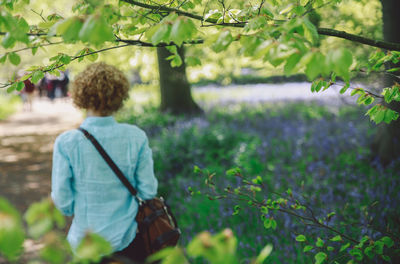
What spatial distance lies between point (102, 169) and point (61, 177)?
25 cm

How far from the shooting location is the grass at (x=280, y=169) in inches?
129

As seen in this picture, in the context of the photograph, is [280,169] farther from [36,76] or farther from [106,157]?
[36,76]

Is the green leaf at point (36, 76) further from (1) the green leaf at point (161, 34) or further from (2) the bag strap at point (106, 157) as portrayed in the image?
(1) the green leaf at point (161, 34)

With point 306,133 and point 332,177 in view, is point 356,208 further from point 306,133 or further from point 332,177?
point 306,133

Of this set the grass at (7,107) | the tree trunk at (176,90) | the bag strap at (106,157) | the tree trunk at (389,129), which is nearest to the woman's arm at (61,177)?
the bag strap at (106,157)

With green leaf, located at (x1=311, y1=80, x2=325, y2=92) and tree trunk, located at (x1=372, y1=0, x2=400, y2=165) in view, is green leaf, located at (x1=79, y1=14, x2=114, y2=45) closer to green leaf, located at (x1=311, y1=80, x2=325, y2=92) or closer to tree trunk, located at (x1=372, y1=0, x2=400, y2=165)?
A: green leaf, located at (x1=311, y1=80, x2=325, y2=92)

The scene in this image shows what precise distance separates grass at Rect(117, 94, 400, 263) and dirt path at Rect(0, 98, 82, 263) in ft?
7.29

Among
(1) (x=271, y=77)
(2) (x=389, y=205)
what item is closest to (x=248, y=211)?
(2) (x=389, y=205)

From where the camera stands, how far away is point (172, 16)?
1399mm

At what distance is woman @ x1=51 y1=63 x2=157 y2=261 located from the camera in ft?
6.75

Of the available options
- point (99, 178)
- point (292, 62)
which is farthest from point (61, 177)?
point (292, 62)

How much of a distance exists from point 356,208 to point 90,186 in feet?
9.52

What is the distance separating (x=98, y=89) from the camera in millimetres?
2152

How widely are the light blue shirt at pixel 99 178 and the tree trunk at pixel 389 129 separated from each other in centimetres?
343
